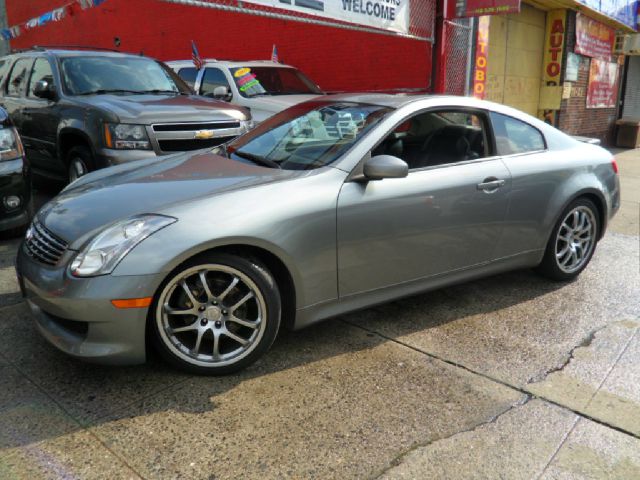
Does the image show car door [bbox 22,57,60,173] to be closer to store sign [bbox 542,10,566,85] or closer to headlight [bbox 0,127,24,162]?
headlight [bbox 0,127,24,162]

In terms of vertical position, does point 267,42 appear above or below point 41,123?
above

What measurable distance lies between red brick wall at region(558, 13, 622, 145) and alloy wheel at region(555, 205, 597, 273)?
34.2 feet

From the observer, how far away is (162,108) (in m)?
5.80

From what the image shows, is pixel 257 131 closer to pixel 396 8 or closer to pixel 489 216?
pixel 489 216

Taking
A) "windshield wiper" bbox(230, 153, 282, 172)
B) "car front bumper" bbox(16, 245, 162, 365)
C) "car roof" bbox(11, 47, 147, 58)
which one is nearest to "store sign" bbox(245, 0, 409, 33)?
"car roof" bbox(11, 47, 147, 58)

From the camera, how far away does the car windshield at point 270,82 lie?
8.77m

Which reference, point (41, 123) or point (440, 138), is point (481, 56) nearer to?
point (440, 138)

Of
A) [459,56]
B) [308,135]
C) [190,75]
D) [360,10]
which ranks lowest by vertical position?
[308,135]

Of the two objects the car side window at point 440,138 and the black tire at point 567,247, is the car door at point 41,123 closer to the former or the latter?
the car side window at point 440,138

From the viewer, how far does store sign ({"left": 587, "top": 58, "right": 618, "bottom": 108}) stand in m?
15.4

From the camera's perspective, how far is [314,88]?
375 inches

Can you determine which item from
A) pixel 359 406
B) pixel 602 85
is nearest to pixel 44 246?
pixel 359 406

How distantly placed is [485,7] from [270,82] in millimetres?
3480

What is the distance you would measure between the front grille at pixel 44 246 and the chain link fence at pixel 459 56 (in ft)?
26.4
